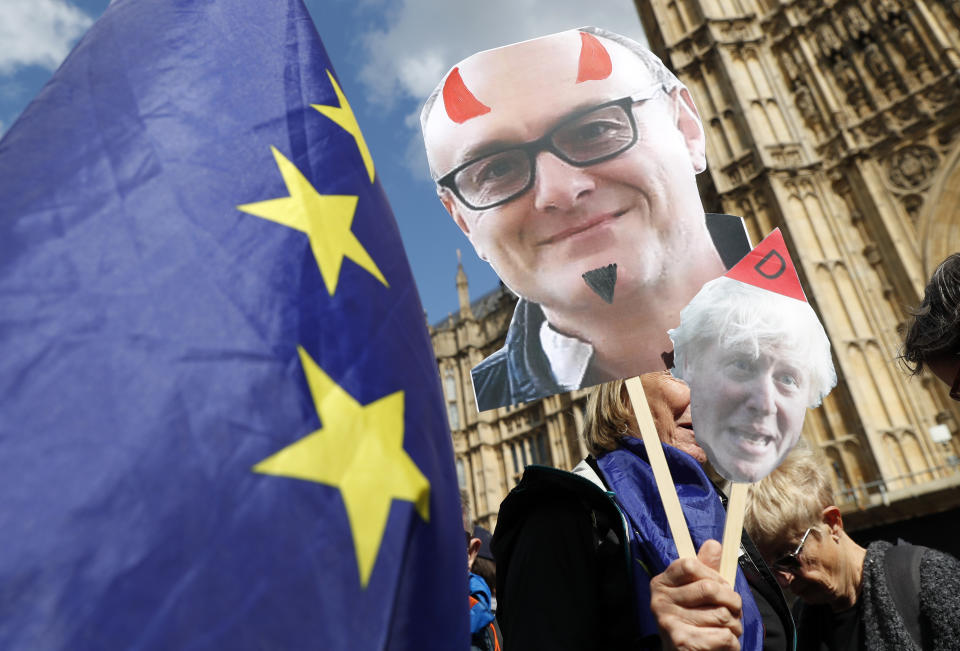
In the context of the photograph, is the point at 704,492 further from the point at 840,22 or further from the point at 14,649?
the point at 840,22

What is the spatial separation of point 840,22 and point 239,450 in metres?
15.9

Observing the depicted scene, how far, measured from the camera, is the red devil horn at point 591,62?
2.02 m

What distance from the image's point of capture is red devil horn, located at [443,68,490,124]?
1.98m

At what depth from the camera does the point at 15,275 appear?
35.1 inches

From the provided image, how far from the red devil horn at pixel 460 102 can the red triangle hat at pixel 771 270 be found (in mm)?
951

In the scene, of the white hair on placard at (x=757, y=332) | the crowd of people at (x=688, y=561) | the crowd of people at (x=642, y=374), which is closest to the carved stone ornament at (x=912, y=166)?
the crowd of people at (x=642, y=374)

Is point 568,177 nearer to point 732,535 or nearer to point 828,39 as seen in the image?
point 732,535

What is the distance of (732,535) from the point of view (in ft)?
4.03

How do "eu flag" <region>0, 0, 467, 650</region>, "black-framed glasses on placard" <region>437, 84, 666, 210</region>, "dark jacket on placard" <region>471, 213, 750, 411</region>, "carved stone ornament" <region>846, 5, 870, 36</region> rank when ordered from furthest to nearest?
"carved stone ornament" <region>846, 5, 870, 36</region>, "black-framed glasses on placard" <region>437, 84, 666, 210</region>, "dark jacket on placard" <region>471, 213, 750, 411</region>, "eu flag" <region>0, 0, 467, 650</region>

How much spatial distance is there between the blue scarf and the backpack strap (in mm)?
570

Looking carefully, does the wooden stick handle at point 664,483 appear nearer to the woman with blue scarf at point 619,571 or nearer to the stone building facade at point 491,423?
the woman with blue scarf at point 619,571

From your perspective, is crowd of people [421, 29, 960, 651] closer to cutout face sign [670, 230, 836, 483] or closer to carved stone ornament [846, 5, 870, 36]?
cutout face sign [670, 230, 836, 483]

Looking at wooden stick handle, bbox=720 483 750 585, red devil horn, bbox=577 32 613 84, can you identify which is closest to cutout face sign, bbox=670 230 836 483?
wooden stick handle, bbox=720 483 750 585

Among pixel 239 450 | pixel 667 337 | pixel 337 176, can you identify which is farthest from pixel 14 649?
pixel 667 337
